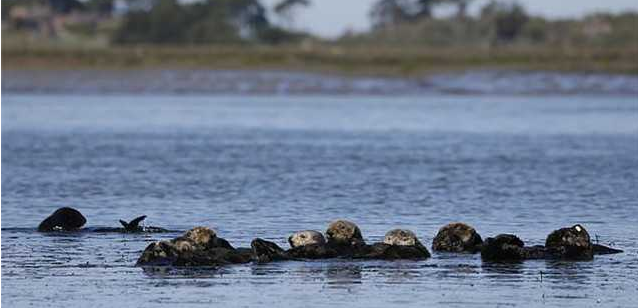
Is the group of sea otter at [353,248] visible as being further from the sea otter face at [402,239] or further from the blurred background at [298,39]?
the blurred background at [298,39]

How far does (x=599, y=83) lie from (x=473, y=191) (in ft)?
137

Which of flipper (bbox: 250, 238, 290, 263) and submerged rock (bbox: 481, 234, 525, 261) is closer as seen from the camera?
flipper (bbox: 250, 238, 290, 263)

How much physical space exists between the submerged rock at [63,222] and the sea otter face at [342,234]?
3.54 meters

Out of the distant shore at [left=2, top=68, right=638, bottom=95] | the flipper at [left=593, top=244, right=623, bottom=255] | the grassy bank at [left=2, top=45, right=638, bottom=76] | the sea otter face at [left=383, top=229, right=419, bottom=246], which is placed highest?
the grassy bank at [left=2, top=45, right=638, bottom=76]

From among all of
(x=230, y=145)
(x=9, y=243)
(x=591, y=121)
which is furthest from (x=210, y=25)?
(x=9, y=243)

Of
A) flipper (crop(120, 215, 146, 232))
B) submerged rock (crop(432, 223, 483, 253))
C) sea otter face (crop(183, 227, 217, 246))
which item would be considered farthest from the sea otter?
flipper (crop(120, 215, 146, 232))

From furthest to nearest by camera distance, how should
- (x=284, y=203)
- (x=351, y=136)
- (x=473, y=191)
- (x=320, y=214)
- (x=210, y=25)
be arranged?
(x=210, y=25)
(x=351, y=136)
(x=473, y=191)
(x=284, y=203)
(x=320, y=214)

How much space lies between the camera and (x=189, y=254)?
54.4ft

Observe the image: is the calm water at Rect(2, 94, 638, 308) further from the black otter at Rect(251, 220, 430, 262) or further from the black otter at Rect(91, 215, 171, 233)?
the black otter at Rect(91, 215, 171, 233)

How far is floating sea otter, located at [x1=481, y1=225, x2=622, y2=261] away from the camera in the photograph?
1694 centimetres

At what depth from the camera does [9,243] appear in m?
18.6

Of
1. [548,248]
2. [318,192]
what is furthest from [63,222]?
[318,192]

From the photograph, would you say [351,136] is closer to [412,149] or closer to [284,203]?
[412,149]

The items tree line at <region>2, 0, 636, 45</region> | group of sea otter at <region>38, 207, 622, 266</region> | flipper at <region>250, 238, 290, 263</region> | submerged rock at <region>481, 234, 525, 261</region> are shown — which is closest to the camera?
group of sea otter at <region>38, 207, 622, 266</region>
